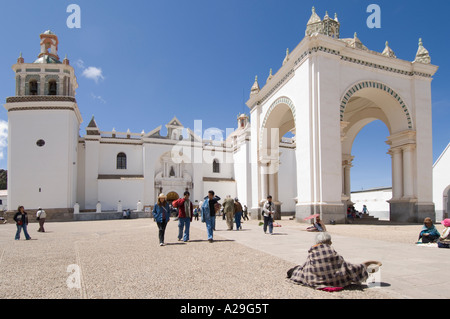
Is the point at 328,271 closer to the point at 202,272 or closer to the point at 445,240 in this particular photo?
the point at 202,272

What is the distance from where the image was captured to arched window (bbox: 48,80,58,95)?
1019 inches

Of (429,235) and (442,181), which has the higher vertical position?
(442,181)

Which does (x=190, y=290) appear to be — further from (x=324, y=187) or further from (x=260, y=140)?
(x=260, y=140)

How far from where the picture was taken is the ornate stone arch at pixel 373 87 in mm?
13758

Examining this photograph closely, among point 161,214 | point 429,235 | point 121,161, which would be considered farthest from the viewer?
point 121,161

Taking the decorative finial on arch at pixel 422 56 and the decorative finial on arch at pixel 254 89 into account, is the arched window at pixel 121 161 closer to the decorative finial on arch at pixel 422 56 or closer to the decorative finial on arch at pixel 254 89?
the decorative finial on arch at pixel 254 89

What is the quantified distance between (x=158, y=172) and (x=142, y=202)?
329 centimetres

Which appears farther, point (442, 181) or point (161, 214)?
point (442, 181)

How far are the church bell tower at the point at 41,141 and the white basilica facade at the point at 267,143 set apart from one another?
8cm

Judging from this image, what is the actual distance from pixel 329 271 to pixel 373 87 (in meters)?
13.1

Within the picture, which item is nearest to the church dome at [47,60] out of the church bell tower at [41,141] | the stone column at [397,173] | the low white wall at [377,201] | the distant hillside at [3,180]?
the church bell tower at [41,141]

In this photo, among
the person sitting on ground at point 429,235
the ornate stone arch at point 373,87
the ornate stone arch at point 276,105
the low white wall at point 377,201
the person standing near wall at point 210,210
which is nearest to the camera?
the person sitting on ground at point 429,235

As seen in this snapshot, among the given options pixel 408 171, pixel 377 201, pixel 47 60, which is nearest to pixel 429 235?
pixel 408 171

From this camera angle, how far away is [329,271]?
3707 mm
